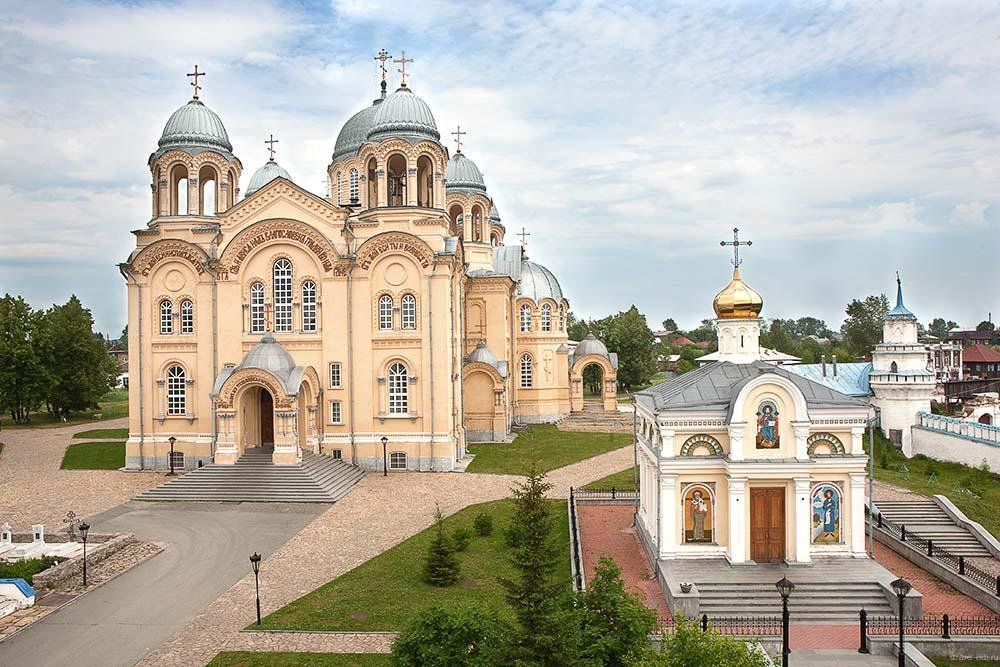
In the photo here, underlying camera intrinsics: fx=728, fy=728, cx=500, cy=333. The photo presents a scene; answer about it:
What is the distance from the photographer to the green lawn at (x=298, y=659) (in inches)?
495

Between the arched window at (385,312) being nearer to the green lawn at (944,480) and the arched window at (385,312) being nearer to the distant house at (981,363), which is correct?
the green lawn at (944,480)

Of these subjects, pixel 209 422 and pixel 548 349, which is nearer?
pixel 209 422

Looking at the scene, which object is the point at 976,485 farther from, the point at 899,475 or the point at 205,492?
the point at 205,492

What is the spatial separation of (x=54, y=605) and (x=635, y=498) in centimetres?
1620

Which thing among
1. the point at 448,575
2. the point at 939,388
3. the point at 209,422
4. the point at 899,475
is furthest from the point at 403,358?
the point at 939,388

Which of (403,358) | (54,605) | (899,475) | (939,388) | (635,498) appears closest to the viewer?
(54,605)

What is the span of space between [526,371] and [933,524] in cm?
2603

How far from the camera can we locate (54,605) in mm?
15492

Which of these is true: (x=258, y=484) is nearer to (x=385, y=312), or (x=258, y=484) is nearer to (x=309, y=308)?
(x=309, y=308)

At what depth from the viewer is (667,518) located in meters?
16.6

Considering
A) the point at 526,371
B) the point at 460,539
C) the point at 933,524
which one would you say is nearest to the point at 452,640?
the point at 460,539

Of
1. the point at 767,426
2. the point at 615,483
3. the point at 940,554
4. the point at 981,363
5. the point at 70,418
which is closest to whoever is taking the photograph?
the point at 767,426

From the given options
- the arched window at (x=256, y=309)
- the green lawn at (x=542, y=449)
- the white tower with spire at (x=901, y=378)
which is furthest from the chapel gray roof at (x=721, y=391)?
the white tower with spire at (x=901, y=378)

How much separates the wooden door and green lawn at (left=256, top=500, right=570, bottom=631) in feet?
14.5
